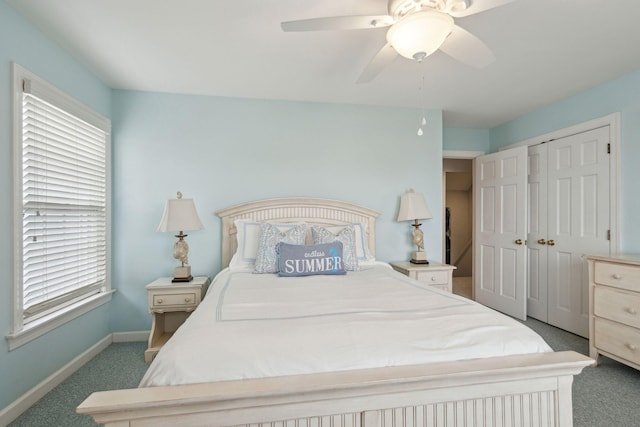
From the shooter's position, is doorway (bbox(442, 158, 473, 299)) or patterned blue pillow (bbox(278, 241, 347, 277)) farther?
doorway (bbox(442, 158, 473, 299))

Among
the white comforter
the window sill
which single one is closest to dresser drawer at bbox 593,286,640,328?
the white comforter

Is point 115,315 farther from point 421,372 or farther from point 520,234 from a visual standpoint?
point 520,234

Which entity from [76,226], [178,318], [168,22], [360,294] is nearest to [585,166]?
[360,294]

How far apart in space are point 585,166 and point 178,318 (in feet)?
14.2

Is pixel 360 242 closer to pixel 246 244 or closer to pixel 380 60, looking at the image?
pixel 246 244

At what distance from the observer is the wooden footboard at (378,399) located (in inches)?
40.3

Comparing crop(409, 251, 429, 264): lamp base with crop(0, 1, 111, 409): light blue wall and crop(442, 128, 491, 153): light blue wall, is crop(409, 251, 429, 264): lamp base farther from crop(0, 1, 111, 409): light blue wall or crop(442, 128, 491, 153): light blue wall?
crop(0, 1, 111, 409): light blue wall

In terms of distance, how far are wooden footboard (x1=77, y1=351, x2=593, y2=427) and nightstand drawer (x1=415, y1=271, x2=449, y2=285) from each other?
68.2 inches

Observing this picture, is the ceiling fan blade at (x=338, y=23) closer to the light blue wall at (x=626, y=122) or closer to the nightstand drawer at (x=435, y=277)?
the nightstand drawer at (x=435, y=277)

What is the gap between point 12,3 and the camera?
5.93ft

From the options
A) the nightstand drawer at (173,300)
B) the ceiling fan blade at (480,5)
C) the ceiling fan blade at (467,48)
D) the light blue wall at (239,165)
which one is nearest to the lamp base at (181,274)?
the nightstand drawer at (173,300)

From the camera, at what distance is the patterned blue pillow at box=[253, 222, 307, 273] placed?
99.8 inches

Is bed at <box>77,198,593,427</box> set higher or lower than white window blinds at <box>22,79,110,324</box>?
lower

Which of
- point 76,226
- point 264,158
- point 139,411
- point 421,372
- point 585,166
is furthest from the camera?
point 264,158
